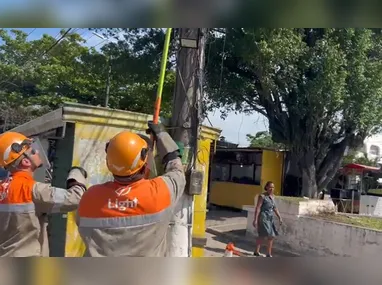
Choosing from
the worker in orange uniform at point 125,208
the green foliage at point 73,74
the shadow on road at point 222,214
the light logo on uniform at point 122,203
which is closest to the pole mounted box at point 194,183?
the worker in orange uniform at point 125,208

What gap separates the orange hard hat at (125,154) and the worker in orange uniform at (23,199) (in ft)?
1.66

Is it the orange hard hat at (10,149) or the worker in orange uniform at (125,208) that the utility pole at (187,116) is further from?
the worker in orange uniform at (125,208)

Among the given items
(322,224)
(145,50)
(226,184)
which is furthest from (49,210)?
(226,184)

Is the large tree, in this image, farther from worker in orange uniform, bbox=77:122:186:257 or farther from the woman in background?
worker in orange uniform, bbox=77:122:186:257

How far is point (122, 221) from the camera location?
187cm

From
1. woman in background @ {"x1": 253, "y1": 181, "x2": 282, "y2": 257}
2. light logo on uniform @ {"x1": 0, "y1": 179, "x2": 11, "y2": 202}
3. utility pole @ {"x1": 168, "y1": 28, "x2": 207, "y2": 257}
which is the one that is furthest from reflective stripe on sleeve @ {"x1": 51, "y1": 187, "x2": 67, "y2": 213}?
woman in background @ {"x1": 253, "y1": 181, "x2": 282, "y2": 257}

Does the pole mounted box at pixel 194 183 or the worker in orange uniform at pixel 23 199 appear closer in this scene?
the worker in orange uniform at pixel 23 199

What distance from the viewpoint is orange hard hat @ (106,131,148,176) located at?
1.87m

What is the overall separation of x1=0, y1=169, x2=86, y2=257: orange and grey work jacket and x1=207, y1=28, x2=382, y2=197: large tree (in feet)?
28.5

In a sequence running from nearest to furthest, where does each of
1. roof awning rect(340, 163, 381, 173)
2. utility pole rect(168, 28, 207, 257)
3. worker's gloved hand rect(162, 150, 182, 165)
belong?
worker's gloved hand rect(162, 150, 182, 165) < utility pole rect(168, 28, 207, 257) < roof awning rect(340, 163, 381, 173)

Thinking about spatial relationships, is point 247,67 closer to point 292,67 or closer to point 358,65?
point 292,67

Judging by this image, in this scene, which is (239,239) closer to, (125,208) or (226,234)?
(226,234)

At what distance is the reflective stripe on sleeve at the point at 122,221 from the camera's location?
188 cm

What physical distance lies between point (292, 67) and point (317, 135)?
248cm
